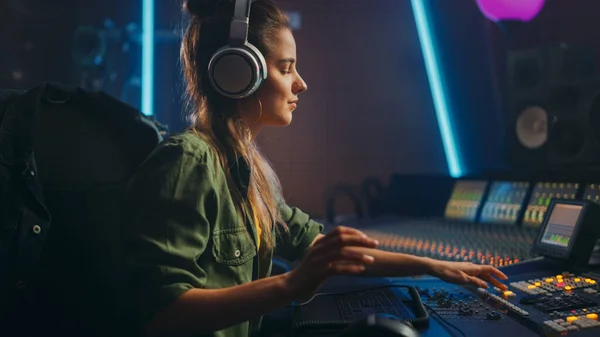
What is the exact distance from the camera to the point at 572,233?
1.34 m

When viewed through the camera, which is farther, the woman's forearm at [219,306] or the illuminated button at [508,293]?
the illuminated button at [508,293]

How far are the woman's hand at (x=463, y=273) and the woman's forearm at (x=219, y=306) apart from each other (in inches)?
12.0

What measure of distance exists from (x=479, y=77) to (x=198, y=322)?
207 centimetres

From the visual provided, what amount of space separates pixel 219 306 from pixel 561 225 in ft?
3.13

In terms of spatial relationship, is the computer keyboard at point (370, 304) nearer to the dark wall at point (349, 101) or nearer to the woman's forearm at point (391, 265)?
the woman's forearm at point (391, 265)

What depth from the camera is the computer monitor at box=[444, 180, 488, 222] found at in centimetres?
215

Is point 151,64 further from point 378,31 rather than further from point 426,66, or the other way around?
point 426,66

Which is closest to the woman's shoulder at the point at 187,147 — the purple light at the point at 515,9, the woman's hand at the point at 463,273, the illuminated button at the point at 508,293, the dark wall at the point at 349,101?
the woman's hand at the point at 463,273

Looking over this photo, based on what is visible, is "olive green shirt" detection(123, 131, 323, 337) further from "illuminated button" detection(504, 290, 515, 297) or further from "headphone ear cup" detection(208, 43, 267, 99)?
"illuminated button" detection(504, 290, 515, 297)

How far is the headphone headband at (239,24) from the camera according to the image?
1088 mm

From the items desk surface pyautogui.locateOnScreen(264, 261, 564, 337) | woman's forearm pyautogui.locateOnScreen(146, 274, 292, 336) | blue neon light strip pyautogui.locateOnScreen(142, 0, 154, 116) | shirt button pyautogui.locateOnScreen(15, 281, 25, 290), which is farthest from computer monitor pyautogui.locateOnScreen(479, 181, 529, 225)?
blue neon light strip pyautogui.locateOnScreen(142, 0, 154, 116)

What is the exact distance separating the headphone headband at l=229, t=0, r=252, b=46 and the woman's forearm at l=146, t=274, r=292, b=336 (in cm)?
49

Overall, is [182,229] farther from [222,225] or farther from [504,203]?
[504,203]

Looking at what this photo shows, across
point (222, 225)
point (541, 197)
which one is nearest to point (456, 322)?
point (222, 225)
